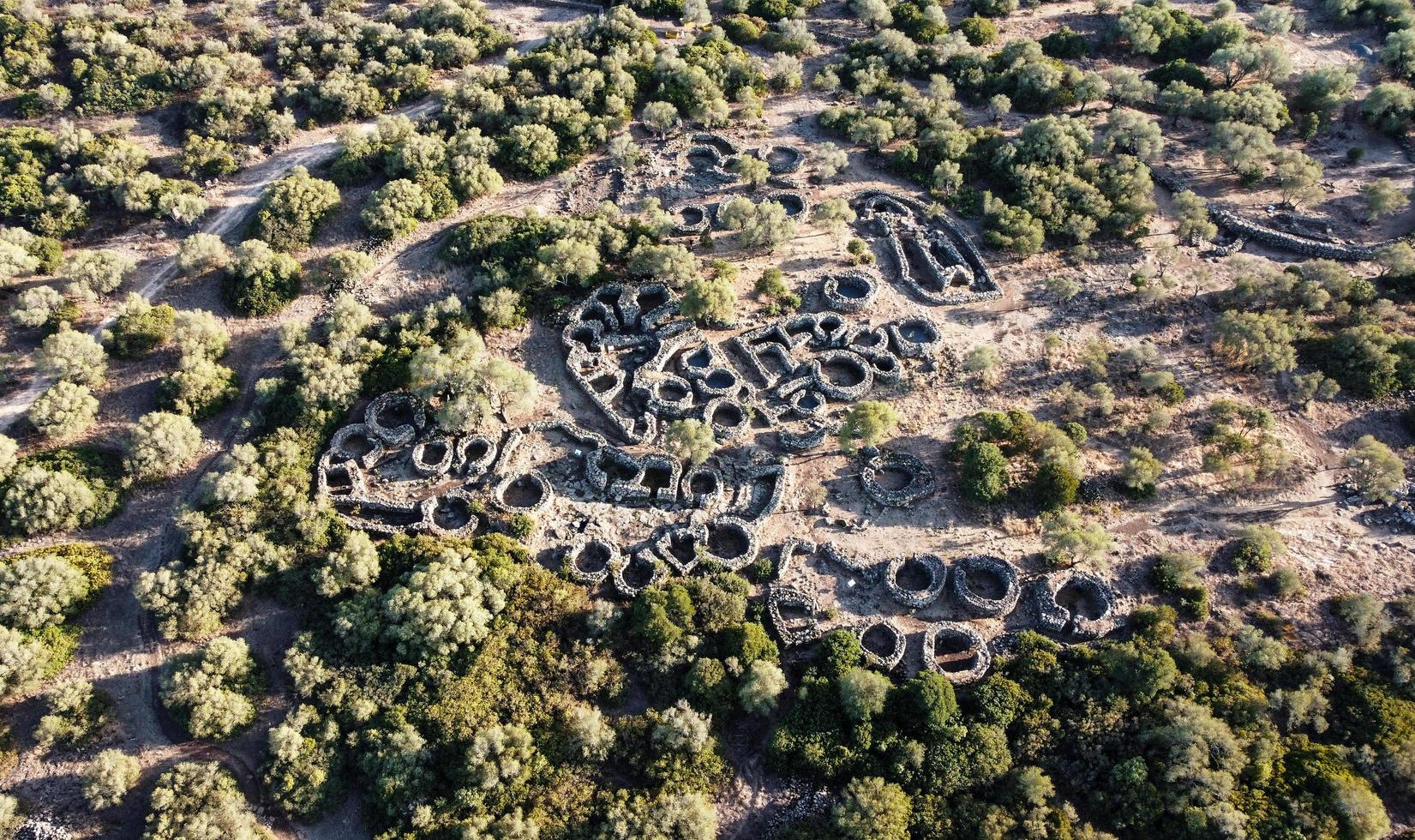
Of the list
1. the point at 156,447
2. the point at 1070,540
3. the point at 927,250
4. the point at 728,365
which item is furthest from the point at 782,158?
the point at 156,447

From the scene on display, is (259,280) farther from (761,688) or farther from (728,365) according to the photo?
(761,688)

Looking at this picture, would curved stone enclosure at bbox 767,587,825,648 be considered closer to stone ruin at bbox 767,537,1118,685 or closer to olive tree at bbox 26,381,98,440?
stone ruin at bbox 767,537,1118,685

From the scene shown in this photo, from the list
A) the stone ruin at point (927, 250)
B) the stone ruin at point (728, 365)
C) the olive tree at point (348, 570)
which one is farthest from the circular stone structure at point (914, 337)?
the olive tree at point (348, 570)

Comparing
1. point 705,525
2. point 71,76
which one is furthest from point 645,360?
point 71,76

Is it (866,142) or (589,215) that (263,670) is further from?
(866,142)

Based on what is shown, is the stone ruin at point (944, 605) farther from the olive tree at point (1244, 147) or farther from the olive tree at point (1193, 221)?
the olive tree at point (1244, 147)
